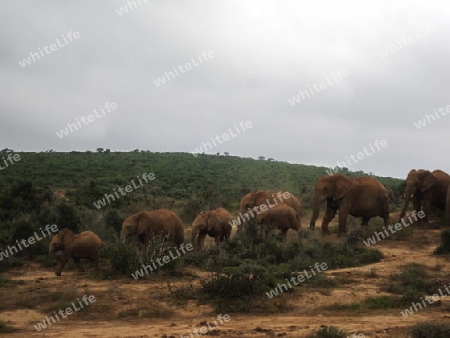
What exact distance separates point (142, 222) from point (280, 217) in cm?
536

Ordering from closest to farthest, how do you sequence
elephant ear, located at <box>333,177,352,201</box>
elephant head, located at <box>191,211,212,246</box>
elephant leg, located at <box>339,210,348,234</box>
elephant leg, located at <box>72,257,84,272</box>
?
1. elephant leg, located at <box>72,257,84,272</box>
2. elephant head, located at <box>191,211,212,246</box>
3. elephant leg, located at <box>339,210,348,234</box>
4. elephant ear, located at <box>333,177,352,201</box>

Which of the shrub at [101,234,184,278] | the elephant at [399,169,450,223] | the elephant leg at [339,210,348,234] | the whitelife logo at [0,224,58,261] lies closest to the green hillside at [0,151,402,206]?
the elephant at [399,169,450,223]

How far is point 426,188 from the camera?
68.5 ft

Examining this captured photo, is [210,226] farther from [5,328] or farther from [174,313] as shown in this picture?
[5,328]

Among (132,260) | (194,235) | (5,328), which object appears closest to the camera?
(5,328)

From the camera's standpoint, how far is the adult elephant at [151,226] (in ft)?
49.6

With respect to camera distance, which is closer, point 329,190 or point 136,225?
point 136,225

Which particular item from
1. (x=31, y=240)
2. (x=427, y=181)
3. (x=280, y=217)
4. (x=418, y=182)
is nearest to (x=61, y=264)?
(x=31, y=240)

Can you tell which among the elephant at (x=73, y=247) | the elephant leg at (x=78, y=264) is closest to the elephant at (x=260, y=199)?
the elephant at (x=73, y=247)

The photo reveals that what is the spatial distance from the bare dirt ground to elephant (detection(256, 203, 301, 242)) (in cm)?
482

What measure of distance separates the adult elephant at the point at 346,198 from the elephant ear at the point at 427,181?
2.04 metres

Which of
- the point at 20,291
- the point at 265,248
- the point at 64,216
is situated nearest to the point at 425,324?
the point at 265,248

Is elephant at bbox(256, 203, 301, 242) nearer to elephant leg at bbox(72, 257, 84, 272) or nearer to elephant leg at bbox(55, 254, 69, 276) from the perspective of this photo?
elephant leg at bbox(72, 257, 84, 272)

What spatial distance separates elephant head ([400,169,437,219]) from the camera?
20781 mm
